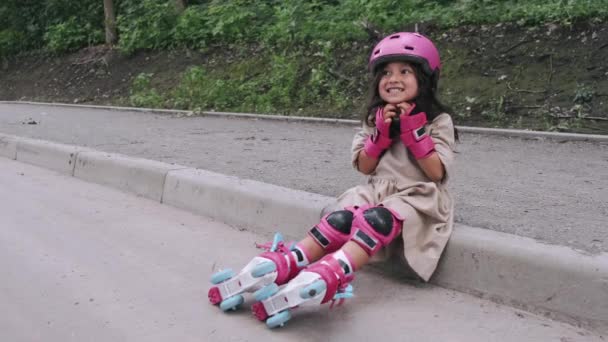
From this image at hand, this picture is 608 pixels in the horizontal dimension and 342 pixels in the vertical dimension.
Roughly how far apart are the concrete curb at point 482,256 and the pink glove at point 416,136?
42cm

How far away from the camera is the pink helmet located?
305cm

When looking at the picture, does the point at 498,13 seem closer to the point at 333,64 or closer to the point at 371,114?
the point at 333,64

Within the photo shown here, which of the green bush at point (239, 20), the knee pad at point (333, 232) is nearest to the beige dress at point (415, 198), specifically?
the knee pad at point (333, 232)

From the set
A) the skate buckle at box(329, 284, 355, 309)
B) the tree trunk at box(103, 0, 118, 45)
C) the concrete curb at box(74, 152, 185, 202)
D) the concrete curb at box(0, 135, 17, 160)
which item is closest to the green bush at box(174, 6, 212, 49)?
the tree trunk at box(103, 0, 118, 45)

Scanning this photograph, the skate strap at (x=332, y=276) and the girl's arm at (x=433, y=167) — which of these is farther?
the girl's arm at (x=433, y=167)

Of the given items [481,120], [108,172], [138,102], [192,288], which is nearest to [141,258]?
[192,288]

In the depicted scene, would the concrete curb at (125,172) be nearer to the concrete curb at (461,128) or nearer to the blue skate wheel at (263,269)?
the blue skate wheel at (263,269)

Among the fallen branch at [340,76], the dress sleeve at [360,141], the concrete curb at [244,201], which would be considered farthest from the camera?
the fallen branch at [340,76]

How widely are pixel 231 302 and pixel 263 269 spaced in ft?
0.74

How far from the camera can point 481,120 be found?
751 cm

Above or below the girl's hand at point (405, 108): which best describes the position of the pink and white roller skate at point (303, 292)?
below

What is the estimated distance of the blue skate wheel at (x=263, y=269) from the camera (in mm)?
2594

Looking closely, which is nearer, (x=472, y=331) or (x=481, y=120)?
(x=472, y=331)

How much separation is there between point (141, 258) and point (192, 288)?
58cm
